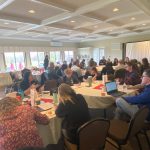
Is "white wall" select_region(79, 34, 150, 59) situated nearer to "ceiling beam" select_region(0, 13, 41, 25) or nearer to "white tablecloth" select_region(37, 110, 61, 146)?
"ceiling beam" select_region(0, 13, 41, 25)

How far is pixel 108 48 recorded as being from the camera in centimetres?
1254

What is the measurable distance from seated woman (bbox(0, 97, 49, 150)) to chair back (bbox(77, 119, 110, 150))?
0.42 metres

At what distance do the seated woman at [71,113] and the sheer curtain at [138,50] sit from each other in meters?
9.69

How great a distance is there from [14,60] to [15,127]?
30.3ft

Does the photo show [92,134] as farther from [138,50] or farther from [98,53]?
[98,53]

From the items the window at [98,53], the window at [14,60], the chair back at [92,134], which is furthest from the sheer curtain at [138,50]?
the chair back at [92,134]

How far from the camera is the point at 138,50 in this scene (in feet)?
35.7

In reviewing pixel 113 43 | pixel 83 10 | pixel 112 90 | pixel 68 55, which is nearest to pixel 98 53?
pixel 113 43

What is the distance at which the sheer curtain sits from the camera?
10.6m

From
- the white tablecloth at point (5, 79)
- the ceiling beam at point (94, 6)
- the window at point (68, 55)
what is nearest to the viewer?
the ceiling beam at point (94, 6)

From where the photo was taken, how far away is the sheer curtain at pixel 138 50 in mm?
10562

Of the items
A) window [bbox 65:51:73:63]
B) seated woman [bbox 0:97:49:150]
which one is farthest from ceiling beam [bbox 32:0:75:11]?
window [bbox 65:51:73:63]

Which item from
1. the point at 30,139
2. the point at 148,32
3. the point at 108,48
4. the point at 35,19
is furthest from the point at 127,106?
the point at 108,48

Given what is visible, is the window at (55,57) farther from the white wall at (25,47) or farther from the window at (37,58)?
the window at (37,58)
